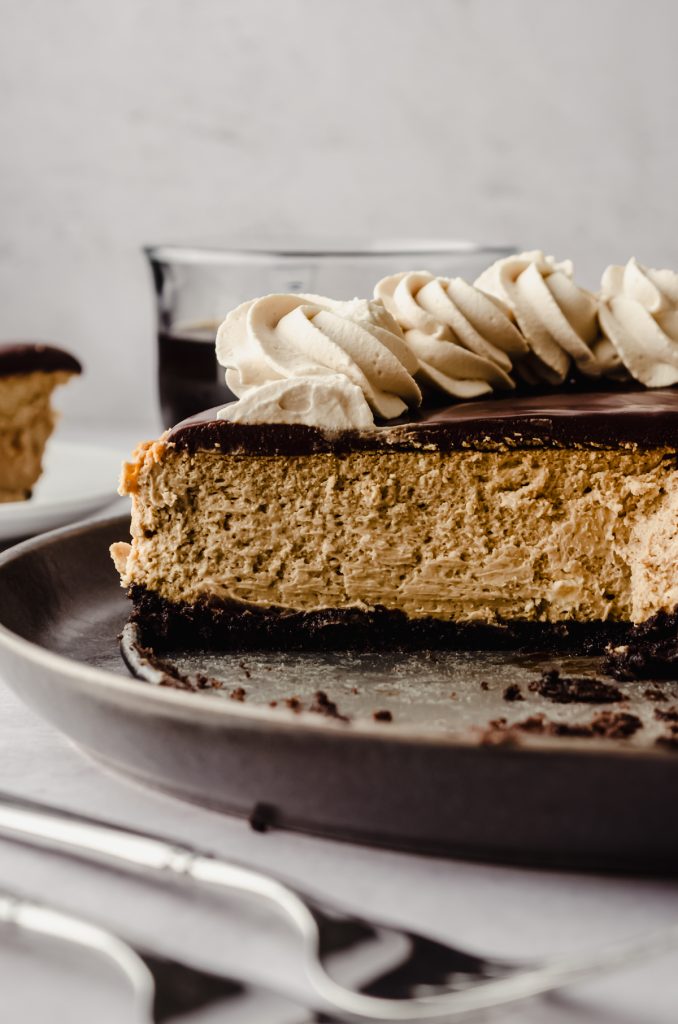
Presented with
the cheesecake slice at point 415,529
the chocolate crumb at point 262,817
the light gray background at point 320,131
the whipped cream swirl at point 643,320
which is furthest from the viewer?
the light gray background at point 320,131

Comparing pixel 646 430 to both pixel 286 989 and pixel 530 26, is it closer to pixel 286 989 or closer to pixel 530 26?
pixel 286 989

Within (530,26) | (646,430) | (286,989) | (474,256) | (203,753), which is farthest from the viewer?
(530,26)

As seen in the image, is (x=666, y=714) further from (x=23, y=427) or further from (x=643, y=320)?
(x=23, y=427)

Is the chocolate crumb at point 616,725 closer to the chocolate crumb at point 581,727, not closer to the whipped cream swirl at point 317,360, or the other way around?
the chocolate crumb at point 581,727

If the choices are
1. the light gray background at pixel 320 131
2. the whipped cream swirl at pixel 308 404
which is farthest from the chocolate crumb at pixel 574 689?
the light gray background at pixel 320 131

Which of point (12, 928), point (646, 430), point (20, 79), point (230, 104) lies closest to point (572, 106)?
point (230, 104)

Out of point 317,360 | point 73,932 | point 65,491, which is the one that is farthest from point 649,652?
point 65,491
